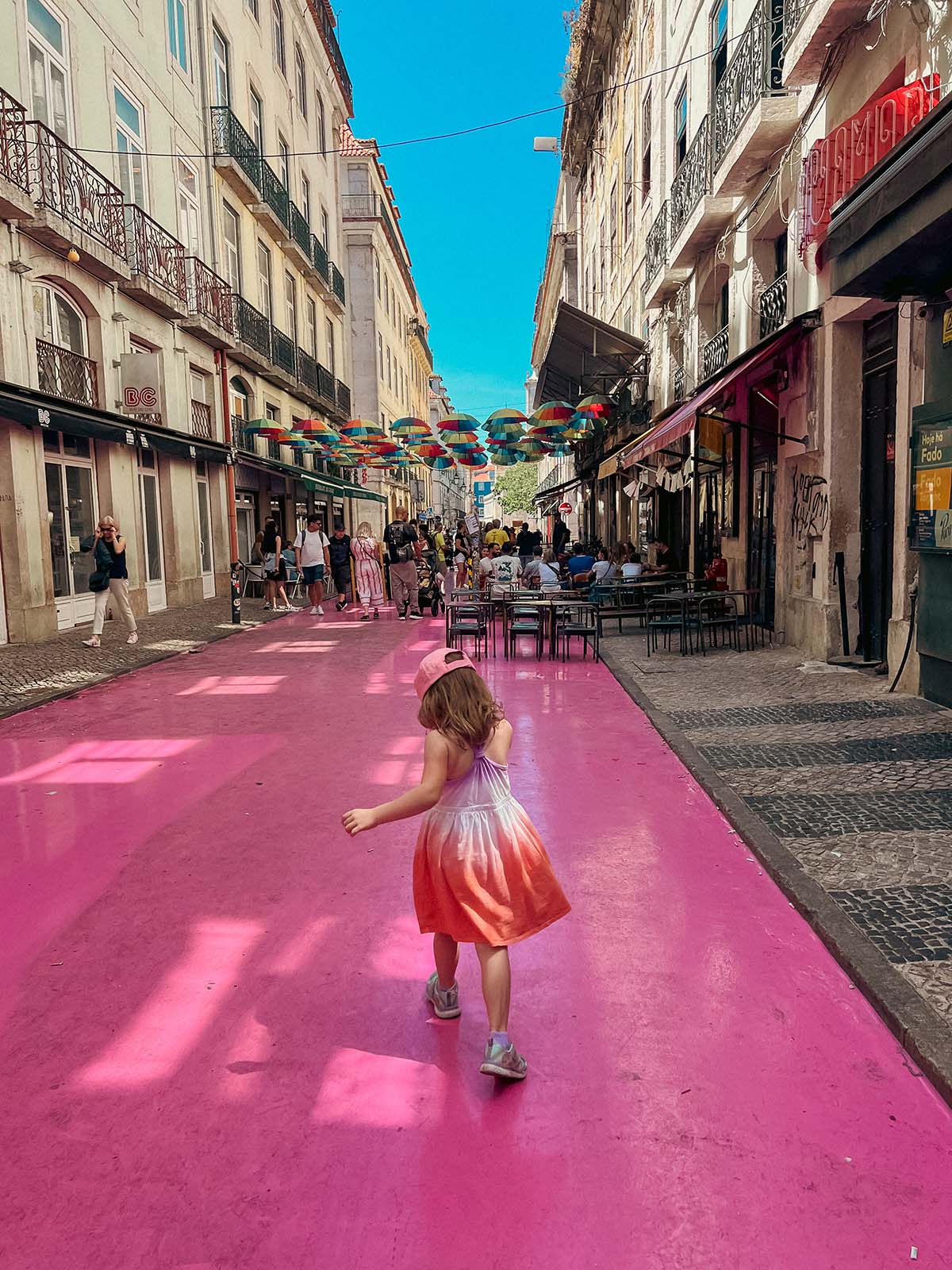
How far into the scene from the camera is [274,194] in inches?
1032

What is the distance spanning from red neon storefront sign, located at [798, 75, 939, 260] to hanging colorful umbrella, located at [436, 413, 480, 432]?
12839 millimetres

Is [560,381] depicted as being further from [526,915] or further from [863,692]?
[526,915]

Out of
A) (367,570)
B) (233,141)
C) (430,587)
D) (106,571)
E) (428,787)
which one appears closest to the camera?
(428,787)

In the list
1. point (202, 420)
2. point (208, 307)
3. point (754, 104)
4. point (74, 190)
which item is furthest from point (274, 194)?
point (754, 104)

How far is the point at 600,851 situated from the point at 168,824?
2.45m

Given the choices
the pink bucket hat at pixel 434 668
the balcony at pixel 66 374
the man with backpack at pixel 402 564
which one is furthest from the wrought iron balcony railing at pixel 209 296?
the pink bucket hat at pixel 434 668

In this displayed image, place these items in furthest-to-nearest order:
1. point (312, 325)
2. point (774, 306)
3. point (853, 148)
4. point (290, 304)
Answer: point (312, 325)
point (290, 304)
point (774, 306)
point (853, 148)

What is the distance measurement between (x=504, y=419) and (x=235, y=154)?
9.45 meters

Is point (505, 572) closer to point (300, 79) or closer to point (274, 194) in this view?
point (274, 194)

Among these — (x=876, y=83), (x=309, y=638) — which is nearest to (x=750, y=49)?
(x=876, y=83)

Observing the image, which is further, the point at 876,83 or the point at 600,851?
the point at 876,83

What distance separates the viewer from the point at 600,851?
15.0 ft

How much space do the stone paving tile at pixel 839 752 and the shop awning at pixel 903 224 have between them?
3.19m

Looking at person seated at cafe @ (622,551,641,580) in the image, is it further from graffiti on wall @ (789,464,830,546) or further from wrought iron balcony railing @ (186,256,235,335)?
wrought iron balcony railing @ (186,256,235,335)
